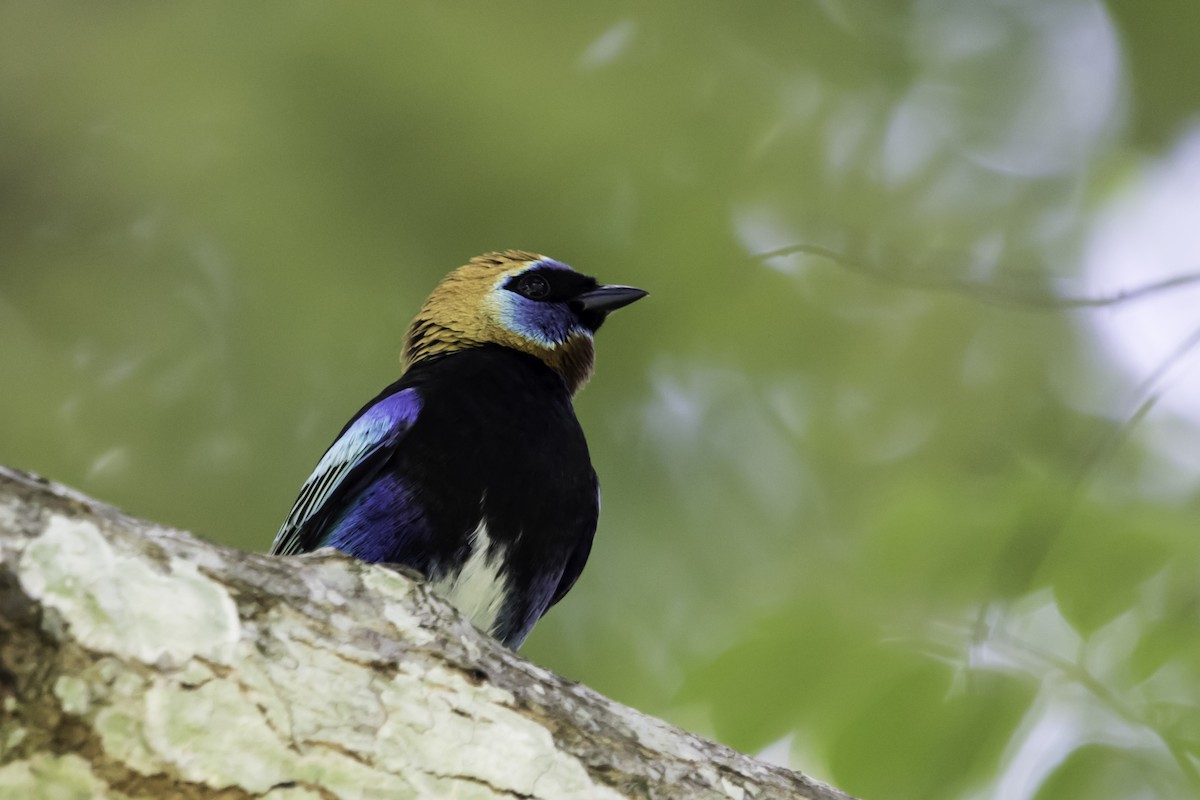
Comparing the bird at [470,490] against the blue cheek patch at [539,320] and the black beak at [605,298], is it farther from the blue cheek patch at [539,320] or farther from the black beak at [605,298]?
the black beak at [605,298]

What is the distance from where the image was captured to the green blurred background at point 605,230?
577cm

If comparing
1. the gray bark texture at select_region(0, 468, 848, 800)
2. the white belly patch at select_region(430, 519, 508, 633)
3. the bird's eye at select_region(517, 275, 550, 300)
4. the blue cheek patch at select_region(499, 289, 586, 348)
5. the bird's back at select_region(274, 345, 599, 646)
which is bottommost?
the gray bark texture at select_region(0, 468, 848, 800)

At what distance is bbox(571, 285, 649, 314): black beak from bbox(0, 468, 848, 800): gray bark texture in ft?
8.61

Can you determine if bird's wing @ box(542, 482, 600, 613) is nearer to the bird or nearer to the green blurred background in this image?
the bird

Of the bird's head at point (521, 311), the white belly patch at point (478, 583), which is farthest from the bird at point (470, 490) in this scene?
the bird's head at point (521, 311)

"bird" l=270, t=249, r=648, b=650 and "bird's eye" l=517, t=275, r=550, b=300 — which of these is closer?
"bird" l=270, t=249, r=648, b=650

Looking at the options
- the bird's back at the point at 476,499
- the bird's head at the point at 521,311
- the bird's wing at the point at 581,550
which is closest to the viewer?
the bird's back at the point at 476,499

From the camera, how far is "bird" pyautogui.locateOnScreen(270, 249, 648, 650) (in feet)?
12.4

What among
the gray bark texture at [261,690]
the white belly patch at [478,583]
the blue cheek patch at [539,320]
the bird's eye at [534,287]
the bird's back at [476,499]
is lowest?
the gray bark texture at [261,690]

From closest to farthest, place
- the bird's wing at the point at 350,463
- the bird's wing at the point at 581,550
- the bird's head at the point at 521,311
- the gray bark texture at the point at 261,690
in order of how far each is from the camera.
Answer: the gray bark texture at the point at 261,690 → the bird's wing at the point at 350,463 → the bird's wing at the point at 581,550 → the bird's head at the point at 521,311

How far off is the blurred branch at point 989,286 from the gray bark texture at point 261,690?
2.23 m

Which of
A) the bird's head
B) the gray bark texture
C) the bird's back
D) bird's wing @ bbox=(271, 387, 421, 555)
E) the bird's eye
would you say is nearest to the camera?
the gray bark texture

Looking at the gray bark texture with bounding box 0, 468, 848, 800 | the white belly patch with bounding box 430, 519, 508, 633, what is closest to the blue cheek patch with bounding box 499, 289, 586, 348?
the white belly patch with bounding box 430, 519, 508, 633

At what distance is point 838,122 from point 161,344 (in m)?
3.13
